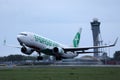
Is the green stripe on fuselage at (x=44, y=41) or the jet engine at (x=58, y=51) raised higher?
the green stripe on fuselage at (x=44, y=41)

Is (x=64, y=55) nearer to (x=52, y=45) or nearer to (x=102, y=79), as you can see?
(x=52, y=45)

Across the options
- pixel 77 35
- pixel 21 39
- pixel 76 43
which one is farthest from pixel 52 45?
pixel 77 35

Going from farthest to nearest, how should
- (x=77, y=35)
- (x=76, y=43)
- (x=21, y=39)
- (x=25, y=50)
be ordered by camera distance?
(x=77, y=35)
(x=76, y=43)
(x=25, y=50)
(x=21, y=39)

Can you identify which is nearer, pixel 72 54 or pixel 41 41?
pixel 41 41

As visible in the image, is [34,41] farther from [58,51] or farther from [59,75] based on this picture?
[59,75]

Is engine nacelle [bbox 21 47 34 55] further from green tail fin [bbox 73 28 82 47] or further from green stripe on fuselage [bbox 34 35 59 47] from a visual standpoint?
green tail fin [bbox 73 28 82 47]

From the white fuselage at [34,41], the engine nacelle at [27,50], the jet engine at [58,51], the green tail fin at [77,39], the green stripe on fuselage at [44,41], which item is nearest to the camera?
the white fuselage at [34,41]

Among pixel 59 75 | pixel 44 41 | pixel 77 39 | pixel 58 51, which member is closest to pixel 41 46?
pixel 44 41

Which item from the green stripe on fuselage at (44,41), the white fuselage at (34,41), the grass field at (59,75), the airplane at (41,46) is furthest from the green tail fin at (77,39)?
the grass field at (59,75)

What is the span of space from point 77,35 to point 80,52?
1933 cm

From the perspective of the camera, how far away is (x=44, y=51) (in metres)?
82.6

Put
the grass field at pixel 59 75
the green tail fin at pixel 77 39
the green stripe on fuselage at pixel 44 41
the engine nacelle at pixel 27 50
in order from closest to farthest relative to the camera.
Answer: the grass field at pixel 59 75 < the green stripe on fuselage at pixel 44 41 < the engine nacelle at pixel 27 50 < the green tail fin at pixel 77 39

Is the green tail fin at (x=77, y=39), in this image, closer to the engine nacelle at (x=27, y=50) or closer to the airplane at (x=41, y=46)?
the airplane at (x=41, y=46)

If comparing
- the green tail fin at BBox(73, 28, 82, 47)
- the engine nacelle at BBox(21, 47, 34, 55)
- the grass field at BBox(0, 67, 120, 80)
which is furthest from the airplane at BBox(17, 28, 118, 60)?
the grass field at BBox(0, 67, 120, 80)
